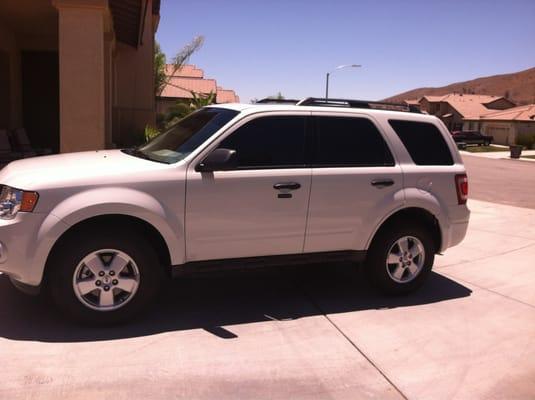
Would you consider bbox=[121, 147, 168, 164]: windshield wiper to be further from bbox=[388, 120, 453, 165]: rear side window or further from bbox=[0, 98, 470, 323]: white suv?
bbox=[388, 120, 453, 165]: rear side window

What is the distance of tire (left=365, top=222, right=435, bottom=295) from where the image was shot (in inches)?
228

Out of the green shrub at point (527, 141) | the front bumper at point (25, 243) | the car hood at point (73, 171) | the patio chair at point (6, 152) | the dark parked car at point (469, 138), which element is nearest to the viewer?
the front bumper at point (25, 243)

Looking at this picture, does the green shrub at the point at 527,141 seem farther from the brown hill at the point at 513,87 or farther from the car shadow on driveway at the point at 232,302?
the brown hill at the point at 513,87

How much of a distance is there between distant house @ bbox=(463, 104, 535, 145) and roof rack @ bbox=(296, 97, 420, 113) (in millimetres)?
57565

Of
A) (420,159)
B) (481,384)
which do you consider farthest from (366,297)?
(481,384)

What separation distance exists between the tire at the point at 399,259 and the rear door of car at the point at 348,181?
0.75 ft

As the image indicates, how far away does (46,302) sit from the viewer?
206 inches

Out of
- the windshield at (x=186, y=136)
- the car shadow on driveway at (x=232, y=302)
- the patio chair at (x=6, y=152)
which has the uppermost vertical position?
the windshield at (x=186, y=136)

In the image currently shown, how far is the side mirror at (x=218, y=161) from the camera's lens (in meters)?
4.84

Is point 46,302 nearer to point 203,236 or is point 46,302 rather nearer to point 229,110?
point 203,236

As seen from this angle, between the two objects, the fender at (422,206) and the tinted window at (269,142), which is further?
the fender at (422,206)

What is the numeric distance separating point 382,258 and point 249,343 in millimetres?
1840

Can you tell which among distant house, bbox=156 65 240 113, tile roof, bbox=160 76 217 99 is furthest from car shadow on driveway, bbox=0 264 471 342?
tile roof, bbox=160 76 217 99

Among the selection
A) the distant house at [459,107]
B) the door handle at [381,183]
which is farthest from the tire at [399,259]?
the distant house at [459,107]
